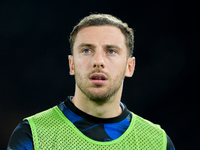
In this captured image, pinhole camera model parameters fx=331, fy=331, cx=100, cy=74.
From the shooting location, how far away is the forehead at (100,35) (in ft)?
7.26

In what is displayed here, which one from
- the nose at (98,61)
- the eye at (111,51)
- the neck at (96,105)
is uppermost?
the eye at (111,51)

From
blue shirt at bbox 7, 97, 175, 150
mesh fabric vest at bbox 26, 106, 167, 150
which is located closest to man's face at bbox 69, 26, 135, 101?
blue shirt at bbox 7, 97, 175, 150

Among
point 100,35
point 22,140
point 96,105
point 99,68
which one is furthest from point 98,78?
point 22,140

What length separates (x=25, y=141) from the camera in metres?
2.04

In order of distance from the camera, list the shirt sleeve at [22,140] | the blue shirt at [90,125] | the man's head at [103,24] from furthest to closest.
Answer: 1. the man's head at [103,24]
2. the blue shirt at [90,125]
3. the shirt sleeve at [22,140]

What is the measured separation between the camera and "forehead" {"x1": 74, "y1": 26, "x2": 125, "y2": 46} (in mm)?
2213

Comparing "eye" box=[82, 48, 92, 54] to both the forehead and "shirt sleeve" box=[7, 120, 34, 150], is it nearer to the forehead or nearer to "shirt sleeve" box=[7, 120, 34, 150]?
the forehead

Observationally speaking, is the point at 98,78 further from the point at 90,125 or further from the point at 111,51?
the point at 90,125

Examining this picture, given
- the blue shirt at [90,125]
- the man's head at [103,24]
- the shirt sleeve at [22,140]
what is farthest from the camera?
the man's head at [103,24]

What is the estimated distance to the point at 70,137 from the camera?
2.16 meters

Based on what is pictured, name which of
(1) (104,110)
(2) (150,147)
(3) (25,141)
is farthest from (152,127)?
(3) (25,141)

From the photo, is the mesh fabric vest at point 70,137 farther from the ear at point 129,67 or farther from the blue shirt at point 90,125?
the ear at point 129,67

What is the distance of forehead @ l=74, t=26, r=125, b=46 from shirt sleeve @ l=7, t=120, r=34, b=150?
68 centimetres

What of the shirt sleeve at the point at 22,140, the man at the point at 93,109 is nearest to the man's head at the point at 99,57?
the man at the point at 93,109
